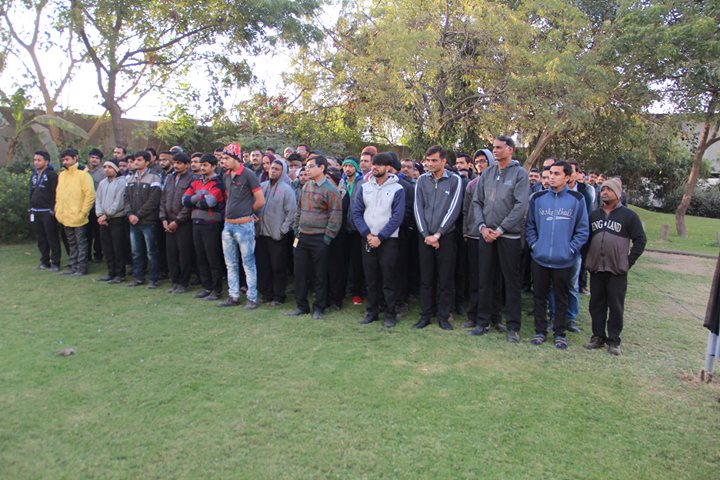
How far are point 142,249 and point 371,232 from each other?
3896 millimetres

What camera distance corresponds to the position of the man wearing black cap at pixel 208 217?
695 centimetres

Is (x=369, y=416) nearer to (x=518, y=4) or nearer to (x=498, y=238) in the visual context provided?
(x=498, y=238)

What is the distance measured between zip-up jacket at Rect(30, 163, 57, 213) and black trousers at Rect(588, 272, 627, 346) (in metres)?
8.23

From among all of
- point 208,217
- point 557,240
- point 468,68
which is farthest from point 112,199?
point 468,68

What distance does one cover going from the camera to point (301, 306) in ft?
21.8

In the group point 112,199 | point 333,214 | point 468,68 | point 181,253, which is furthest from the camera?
point 468,68

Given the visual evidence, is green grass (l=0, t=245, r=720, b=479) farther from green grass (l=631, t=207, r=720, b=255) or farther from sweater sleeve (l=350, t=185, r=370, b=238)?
green grass (l=631, t=207, r=720, b=255)

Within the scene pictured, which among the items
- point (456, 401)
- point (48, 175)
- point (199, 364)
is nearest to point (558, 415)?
point (456, 401)

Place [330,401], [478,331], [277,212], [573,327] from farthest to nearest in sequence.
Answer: [277,212] < [573,327] < [478,331] < [330,401]

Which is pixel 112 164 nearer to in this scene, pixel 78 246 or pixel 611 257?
pixel 78 246

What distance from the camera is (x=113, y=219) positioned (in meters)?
8.05

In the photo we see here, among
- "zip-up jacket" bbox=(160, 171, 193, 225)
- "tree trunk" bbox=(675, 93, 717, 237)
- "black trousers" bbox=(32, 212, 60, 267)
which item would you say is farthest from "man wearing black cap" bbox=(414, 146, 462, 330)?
"tree trunk" bbox=(675, 93, 717, 237)

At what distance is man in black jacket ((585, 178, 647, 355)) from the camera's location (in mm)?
5320

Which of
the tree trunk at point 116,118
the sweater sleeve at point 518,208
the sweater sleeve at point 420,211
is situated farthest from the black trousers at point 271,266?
the tree trunk at point 116,118
